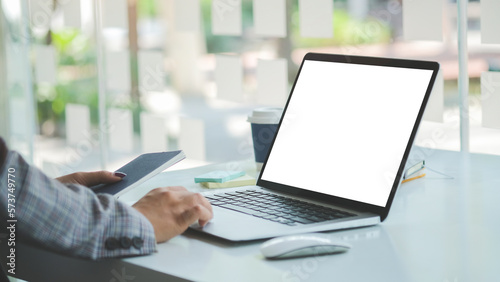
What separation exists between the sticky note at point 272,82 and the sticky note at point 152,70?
0.49 meters

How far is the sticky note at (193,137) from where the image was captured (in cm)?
253

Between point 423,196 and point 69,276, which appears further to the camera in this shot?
point 423,196

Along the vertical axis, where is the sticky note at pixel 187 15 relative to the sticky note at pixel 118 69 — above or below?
above

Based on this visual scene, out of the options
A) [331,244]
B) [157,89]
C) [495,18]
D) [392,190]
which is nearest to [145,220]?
[331,244]

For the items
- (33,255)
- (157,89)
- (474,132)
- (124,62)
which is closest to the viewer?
(33,255)

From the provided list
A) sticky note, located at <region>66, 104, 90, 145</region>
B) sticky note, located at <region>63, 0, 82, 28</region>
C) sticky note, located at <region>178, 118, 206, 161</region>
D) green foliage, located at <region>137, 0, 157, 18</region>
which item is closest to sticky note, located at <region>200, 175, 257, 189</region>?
Answer: sticky note, located at <region>178, 118, 206, 161</region>

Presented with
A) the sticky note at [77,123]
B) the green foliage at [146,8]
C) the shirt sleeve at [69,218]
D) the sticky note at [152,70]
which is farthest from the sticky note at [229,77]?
the green foliage at [146,8]

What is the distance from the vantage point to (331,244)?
0.86 m

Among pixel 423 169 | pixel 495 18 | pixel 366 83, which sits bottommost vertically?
pixel 423 169

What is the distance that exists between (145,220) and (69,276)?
13 centimetres

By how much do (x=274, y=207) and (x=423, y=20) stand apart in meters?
0.83

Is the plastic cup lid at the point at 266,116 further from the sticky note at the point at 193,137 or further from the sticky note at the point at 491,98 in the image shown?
the sticky note at the point at 193,137

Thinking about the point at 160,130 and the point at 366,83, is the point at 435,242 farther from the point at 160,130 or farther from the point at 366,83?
the point at 160,130

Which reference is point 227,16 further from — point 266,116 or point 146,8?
point 146,8
